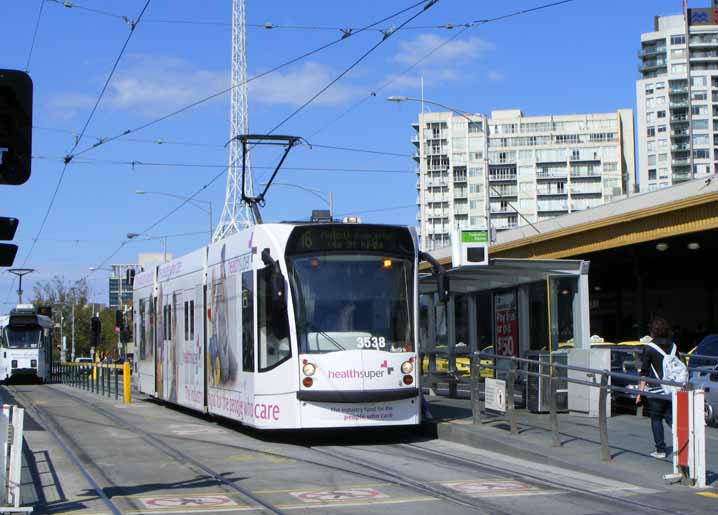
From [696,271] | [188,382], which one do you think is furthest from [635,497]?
[696,271]

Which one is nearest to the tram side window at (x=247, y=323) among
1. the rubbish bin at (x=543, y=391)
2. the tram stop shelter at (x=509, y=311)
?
the tram stop shelter at (x=509, y=311)

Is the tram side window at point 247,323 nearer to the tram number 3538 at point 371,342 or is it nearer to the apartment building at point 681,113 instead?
the tram number 3538 at point 371,342

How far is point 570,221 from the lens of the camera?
4031cm

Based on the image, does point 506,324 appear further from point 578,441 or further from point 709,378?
point 578,441

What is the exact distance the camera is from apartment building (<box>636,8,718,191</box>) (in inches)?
4860

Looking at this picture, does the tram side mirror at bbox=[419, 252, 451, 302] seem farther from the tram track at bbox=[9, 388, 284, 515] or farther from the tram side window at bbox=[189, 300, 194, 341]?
the tram side window at bbox=[189, 300, 194, 341]

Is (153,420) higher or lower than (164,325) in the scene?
lower

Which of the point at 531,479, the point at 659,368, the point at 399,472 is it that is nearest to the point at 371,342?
the point at 399,472

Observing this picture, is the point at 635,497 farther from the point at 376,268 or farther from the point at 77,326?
the point at 77,326

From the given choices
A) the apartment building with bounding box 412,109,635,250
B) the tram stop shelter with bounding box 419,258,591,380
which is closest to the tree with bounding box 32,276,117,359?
the apartment building with bounding box 412,109,635,250

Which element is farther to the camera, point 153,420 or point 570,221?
point 570,221

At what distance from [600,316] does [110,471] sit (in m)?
58.5

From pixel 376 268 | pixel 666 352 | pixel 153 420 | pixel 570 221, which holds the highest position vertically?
pixel 570 221

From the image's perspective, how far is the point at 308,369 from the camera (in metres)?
14.8
